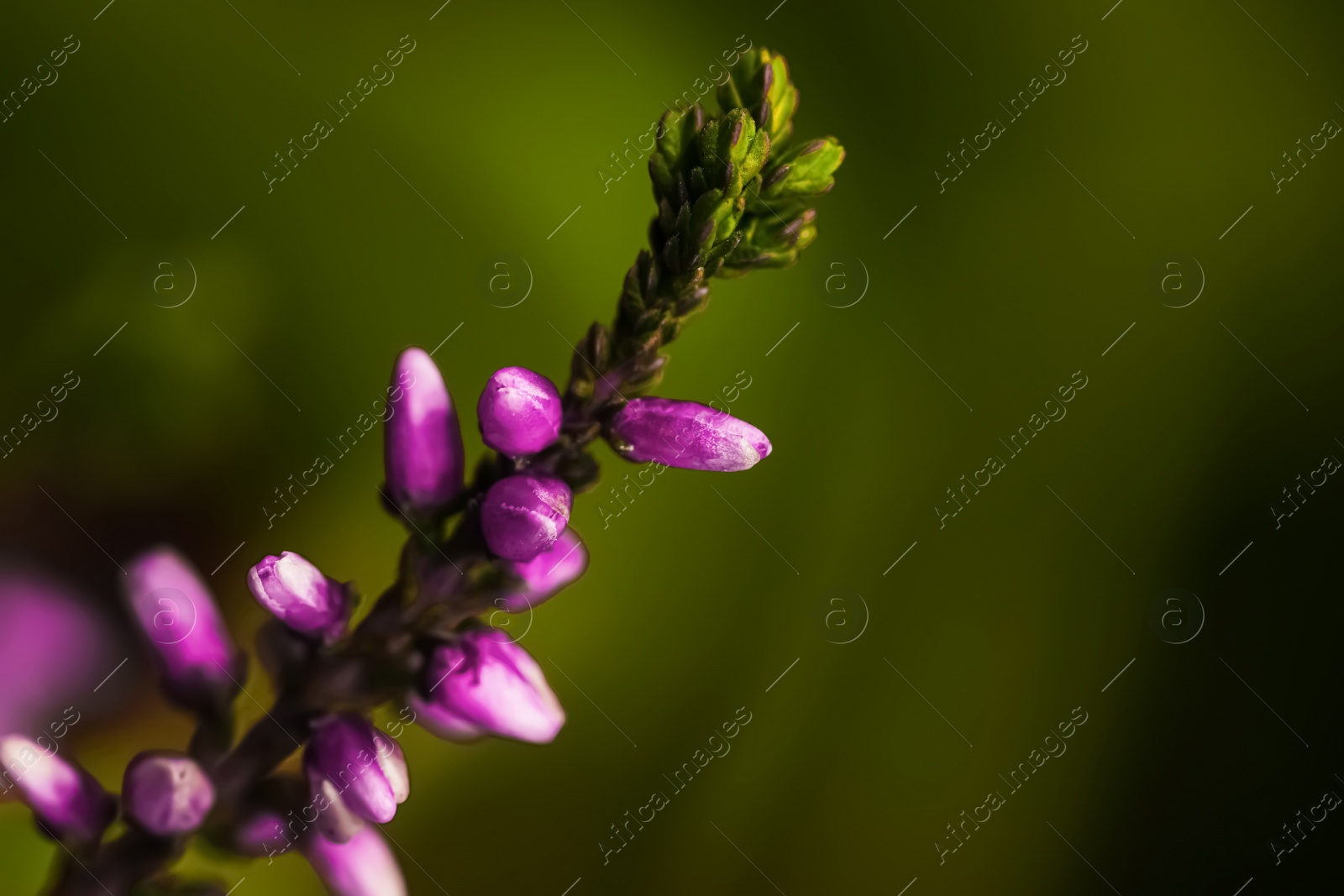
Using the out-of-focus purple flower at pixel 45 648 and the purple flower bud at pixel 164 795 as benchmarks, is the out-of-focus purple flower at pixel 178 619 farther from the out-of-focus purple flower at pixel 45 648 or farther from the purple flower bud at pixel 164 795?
the out-of-focus purple flower at pixel 45 648

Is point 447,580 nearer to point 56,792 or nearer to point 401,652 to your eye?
point 401,652

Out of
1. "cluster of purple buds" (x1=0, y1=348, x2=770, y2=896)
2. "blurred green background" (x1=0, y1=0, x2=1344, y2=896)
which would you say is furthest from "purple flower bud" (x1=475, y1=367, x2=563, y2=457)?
"blurred green background" (x1=0, y1=0, x2=1344, y2=896)
